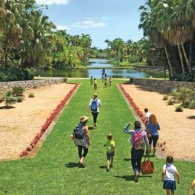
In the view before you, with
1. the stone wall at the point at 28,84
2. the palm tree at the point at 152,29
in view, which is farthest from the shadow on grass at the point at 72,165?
the palm tree at the point at 152,29

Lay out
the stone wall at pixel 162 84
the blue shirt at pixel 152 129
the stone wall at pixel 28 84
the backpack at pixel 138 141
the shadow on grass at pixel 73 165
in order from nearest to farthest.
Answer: the backpack at pixel 138 141 < the shadow on grass at pixel 73 165 < the blue shirt at pixel 152 129 < the stone wall at pixel 28 84 < the stone wall at pixel 162 84

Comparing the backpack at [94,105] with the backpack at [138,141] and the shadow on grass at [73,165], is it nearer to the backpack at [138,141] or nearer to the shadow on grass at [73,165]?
the shadow on grass at [73,165]

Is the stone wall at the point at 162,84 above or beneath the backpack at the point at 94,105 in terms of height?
beneath

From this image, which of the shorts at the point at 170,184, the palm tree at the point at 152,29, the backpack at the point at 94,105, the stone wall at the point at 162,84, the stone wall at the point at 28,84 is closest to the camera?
the shorts at the point at 170,184

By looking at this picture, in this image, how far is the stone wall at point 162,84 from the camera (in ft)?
123

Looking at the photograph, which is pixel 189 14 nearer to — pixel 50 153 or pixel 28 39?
pixel 28 39

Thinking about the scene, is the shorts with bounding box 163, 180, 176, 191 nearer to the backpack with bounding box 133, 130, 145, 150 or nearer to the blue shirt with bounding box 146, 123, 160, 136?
the backpack with bounding box 133, 130, 145, 150

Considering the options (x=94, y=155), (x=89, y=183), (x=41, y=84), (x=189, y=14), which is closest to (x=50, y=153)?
(x=94, y=155)

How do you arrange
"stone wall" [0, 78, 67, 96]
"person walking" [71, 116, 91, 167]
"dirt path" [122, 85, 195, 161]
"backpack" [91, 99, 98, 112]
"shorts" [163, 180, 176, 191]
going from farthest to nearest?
"stone wall" [0, 78, 67, 96]
"backpack" [91, 99, 98, 112]
"dirt path" [122, 85, 195, 161]
"person walking" [71, 116, 91, 167]
"shorts" [163, 180, 176, 191]

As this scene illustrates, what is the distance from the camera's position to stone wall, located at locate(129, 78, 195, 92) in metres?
37.3

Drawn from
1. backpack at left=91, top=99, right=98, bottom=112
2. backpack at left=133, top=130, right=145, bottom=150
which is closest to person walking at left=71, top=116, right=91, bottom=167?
backpack at left=133, top=130, right=145, bottom=150

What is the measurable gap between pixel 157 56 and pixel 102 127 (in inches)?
1545

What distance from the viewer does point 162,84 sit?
42781 mm

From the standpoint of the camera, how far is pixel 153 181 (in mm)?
10328
